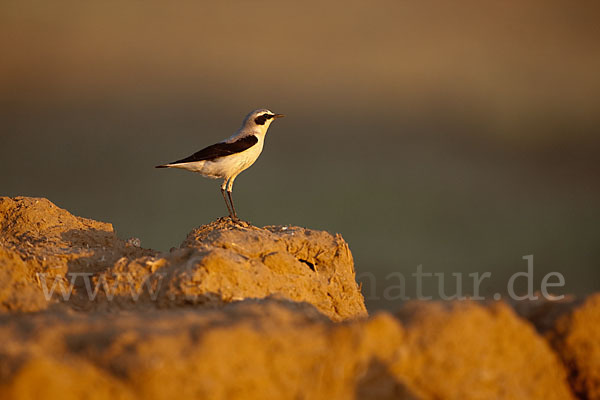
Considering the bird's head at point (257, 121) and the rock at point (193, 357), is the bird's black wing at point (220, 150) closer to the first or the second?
the bird's head at point (257, 121)

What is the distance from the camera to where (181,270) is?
4703mm

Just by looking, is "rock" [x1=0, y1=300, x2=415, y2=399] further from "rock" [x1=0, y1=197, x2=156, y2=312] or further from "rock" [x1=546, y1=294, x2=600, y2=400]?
"rock" [x1=0, y1=197, x2=156, y2=312]

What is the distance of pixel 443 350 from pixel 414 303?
15.4 inches

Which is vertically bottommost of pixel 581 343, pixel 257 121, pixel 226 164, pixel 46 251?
pixel 581 343

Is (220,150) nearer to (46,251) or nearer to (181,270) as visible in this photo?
(46,251)

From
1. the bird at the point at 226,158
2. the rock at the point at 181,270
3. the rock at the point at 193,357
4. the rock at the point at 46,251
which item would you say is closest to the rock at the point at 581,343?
the rock at the point at 193,357

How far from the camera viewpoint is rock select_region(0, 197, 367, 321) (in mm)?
4574

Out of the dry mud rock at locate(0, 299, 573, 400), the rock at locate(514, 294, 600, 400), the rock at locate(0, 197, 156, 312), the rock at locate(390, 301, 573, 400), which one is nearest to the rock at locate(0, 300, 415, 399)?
the dry mud rock at locate(0, 299, 573, 400)

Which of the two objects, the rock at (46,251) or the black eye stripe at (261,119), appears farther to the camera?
the black eye stripe at (261,119)

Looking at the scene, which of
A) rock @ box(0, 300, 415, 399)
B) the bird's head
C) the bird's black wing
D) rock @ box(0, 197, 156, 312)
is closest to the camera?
rock @ box(0, 300, 415, 399)

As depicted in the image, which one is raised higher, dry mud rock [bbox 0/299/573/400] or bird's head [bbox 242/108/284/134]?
bird's head [bbox 242/108/284/134]

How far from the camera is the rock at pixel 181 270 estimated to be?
4574 mm

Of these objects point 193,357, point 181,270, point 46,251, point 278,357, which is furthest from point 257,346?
point 46,251

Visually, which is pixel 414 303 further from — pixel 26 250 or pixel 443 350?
pixel 26 250
